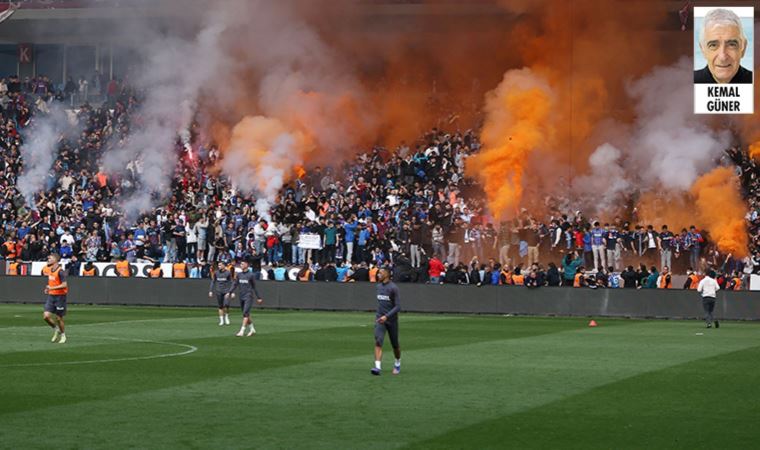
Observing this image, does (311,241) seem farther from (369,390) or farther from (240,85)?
(369,390)

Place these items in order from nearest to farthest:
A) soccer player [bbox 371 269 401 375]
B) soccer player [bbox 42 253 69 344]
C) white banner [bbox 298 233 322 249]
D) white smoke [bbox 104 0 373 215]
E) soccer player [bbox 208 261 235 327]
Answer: soccer player [bbox 371 269 401 375] → soccer player [bbox 42 253 69 344] → soccer player [bbox 208 261 235 327] → white banner [bbox 298 233 322 249] → white smoke [bbox 104 0 373 215]

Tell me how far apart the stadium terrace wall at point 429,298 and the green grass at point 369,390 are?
28.1 feet

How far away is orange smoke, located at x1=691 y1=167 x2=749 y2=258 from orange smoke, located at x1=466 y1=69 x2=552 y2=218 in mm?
6568

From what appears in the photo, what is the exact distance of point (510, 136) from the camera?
4909 centimetres

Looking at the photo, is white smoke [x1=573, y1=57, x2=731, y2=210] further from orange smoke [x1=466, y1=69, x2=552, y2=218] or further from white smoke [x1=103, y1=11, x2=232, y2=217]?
white smoke [x1=103, y1=11, x2=232, y2=217]

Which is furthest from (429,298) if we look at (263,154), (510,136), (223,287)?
Result: (263,154)

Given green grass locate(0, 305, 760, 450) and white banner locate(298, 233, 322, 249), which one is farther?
white banner locate(298, 233, 322, 249)

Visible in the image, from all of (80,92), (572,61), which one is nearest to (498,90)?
(572,61)

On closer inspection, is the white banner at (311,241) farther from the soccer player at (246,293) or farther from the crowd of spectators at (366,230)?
the soccer player at (246,293)

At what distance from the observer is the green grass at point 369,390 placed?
44.9 ft

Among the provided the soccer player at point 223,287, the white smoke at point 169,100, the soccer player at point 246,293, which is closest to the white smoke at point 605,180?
the white smoke at point 169,100

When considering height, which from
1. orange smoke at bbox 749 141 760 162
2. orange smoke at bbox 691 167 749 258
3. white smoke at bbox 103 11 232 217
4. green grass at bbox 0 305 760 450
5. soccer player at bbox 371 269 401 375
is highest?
white smoke at bbox 103 11 232 217

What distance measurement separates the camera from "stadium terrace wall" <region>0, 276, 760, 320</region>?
38688 mm

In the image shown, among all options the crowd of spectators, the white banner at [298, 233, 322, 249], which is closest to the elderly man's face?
the crowd of spectators
